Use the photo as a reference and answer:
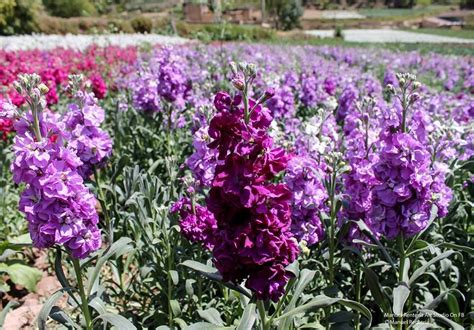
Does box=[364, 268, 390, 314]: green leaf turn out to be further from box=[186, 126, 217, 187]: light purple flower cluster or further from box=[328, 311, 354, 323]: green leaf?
box=[186, 126, 217, 187]: light purple flower cluster

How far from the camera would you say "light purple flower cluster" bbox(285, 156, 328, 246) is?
2562 mm

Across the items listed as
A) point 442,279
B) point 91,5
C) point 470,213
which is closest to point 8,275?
point 442,279

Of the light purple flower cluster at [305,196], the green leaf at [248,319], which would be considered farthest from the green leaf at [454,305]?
the green leaf at [248,319]

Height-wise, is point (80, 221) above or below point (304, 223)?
above

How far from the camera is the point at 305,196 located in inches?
101

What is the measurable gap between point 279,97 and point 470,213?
2871mm

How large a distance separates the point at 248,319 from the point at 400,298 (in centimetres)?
79

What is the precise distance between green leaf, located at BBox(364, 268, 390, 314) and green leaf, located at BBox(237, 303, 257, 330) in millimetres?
636

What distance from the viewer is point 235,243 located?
5.82ft

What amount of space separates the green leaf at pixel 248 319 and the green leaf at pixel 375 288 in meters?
0.64

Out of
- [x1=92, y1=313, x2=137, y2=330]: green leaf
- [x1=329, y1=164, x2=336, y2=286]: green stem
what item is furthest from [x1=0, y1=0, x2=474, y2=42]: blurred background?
[x1=92, y1=313, x2=137, y2=330]: green leaf

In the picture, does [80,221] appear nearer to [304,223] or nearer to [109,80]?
[304,223]

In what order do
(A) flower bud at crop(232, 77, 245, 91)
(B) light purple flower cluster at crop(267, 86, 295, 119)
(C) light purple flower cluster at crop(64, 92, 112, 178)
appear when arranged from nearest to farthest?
(A) flower bud at crop(232, 77, 245, 91) < (C) light purple flower cluster at crop(64, 92, 112, 178) < (B) light purple flower cluster at crop(267, 86, 295, 119)

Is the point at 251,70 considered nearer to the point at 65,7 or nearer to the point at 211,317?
the point at 211,317
